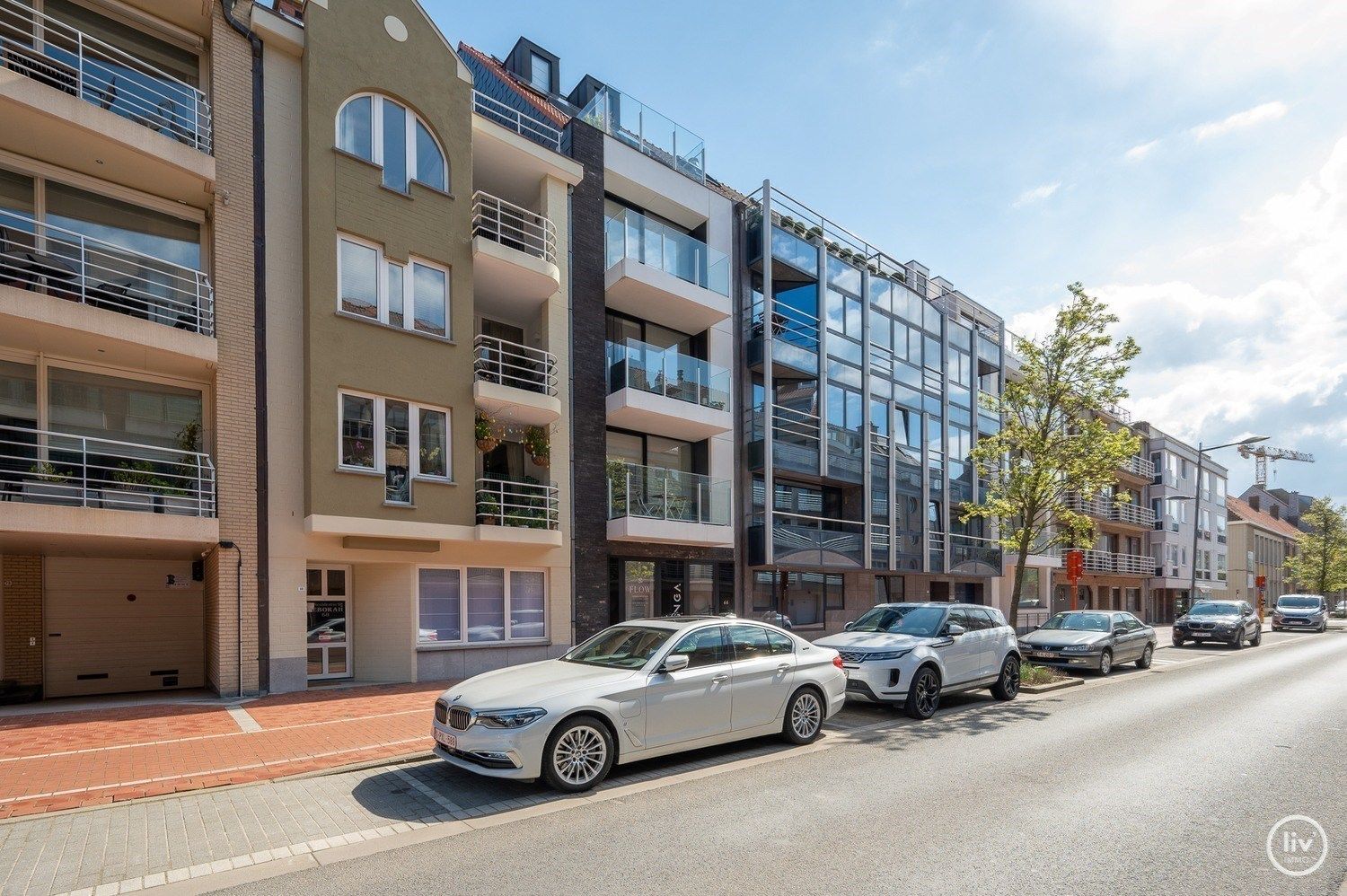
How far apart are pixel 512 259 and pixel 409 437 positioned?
434 cm

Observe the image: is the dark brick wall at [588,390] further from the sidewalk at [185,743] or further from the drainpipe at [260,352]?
the drainpipe at [260,352]

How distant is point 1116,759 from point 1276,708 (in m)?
5.90

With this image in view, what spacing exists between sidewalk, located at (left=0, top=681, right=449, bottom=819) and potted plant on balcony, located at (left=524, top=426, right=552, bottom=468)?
5899mm

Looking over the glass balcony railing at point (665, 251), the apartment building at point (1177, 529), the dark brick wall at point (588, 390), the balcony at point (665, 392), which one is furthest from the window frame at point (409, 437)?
the apartment building at point (1177, 529)

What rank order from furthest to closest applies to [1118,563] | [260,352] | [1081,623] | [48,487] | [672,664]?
[1118,563] → [1081,623] → [260,352] → [48,487] → [672,664]

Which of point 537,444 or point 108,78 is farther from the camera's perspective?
point 537,444

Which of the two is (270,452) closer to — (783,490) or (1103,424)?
(783,490)

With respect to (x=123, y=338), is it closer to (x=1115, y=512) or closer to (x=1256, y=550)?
(x=1115, y=512)

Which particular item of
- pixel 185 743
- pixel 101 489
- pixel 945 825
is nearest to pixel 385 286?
pixel 101 489

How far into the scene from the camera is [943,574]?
2769cm

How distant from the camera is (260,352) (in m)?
12.7

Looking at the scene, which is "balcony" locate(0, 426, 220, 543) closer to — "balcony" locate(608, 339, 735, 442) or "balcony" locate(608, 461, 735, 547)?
"balcony" locate(608, 461, 735, 547)

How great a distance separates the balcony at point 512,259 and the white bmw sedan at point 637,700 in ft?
30.6

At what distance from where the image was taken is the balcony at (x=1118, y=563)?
3709 cm
